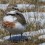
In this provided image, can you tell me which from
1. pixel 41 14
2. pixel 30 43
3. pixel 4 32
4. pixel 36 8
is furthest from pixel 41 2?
pixel 30 43

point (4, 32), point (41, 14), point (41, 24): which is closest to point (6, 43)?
point (4, 32)

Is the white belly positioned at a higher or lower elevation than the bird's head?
lower

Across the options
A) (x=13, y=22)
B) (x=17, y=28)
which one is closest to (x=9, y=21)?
(x=13, y=22)

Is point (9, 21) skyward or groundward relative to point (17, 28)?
skyward

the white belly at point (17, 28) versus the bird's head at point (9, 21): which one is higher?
the bird's head at point (9, 21)

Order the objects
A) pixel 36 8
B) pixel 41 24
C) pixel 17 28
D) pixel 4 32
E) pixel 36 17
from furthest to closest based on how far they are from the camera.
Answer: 1. pixel 36 8
2. pixel 36 17
3. pixel 41 24
4. pixel 4 32
5. pixel 17 28

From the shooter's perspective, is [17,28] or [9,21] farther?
[17,28]

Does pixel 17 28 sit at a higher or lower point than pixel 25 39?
higher

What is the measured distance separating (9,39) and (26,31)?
774 mm

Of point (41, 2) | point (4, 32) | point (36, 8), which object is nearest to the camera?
point (4, 32)

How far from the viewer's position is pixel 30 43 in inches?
257

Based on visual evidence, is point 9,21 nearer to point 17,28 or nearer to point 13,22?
point 13,22

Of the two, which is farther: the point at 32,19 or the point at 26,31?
the point at 32,19

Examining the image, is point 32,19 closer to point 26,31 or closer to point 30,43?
point 26,31
